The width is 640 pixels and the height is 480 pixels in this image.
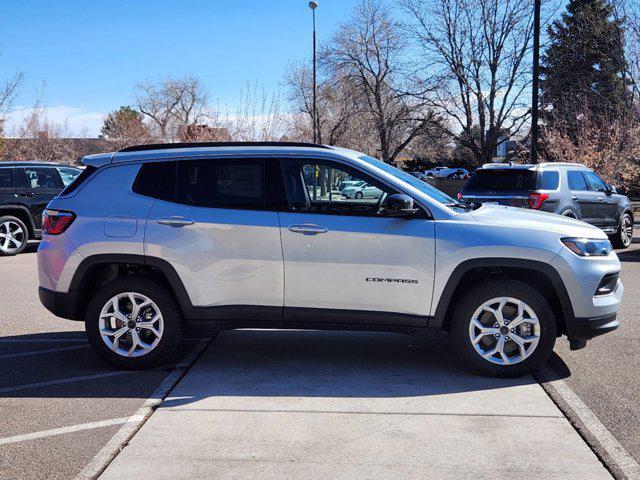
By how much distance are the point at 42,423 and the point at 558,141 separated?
21921 mm

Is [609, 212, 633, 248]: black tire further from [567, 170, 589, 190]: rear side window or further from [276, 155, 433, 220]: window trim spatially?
[276, 155, 433, 220]: window trim

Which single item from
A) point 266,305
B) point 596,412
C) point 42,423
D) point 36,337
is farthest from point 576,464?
point 36,337

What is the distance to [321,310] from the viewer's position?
17.5 feet

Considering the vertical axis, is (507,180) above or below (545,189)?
above

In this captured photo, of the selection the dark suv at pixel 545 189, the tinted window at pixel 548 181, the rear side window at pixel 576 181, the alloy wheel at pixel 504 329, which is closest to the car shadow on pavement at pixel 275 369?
the alloy wheel at pixel 504 329

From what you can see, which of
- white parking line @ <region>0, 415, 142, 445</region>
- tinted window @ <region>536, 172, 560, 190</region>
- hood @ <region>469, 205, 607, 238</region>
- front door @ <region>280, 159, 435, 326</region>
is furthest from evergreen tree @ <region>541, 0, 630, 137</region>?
white parking line @ <region>0, 415, 142, 445</region>

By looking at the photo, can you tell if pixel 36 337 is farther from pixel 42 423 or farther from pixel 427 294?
pixel 427 294

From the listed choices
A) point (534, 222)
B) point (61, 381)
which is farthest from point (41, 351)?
point (534, 222)

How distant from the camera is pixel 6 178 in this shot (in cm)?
1341

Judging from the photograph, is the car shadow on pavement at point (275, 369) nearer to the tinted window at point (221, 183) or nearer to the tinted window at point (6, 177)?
the tinted window at point (221, 183)

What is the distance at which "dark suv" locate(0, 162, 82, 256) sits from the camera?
1338 cm

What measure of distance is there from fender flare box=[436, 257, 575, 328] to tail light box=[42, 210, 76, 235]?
307cm

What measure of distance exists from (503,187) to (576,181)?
1.96 meters

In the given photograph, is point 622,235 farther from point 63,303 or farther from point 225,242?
point 63,303
